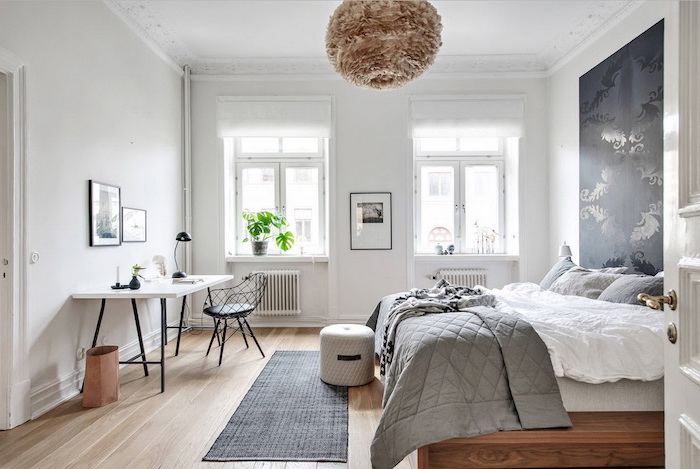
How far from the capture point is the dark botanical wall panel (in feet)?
10.6

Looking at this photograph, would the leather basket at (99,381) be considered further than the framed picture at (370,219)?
No

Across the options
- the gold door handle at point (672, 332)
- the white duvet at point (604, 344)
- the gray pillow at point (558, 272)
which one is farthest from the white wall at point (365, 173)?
the gold door handle at point (672, 332)

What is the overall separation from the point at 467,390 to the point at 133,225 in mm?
3371

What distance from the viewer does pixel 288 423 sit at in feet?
8.12

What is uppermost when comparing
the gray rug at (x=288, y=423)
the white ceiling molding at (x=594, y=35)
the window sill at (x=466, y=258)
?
the white ceiling molding at (x=594, y=35)

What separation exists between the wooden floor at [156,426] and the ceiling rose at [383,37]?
90.4 inches

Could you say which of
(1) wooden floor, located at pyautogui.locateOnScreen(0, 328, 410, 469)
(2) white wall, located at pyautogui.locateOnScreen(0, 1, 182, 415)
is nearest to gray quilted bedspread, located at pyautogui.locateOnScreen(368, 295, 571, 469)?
(1) wooden floor, located at pyautogui.locateOnScreen(0, 328, 410, 469)

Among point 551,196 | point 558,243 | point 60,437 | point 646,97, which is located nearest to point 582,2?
point 646,97

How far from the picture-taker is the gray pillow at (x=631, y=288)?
8.87 feet

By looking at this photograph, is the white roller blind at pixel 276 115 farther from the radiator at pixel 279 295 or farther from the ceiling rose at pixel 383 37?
the ceiling rose at pixel 383 37

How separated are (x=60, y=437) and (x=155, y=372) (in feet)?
3.69

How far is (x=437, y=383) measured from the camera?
192 cm

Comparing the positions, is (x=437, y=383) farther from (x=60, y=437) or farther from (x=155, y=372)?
(x=155, y=372)

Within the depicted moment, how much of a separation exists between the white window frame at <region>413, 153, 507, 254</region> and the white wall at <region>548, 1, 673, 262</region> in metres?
0.58
